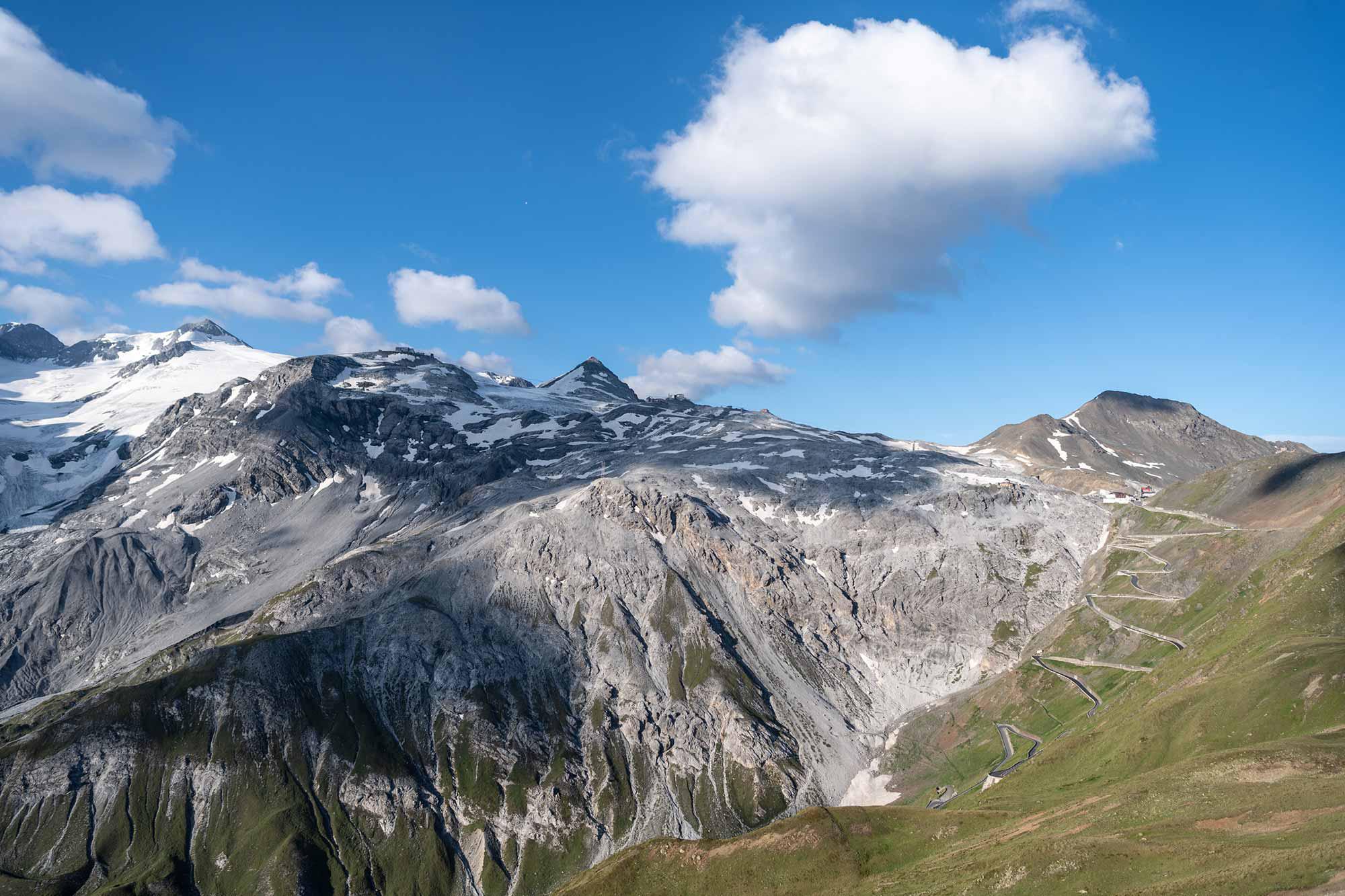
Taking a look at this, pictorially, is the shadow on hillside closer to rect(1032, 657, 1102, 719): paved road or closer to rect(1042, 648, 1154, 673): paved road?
rect(1042, 648, 1154, 673): paved road

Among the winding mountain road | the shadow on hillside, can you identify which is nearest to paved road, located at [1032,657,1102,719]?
the winding mountain road

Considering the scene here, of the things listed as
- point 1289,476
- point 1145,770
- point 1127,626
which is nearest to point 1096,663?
point 1127,626

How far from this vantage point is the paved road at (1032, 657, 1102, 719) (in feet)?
469

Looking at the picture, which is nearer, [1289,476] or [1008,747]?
[1008,747]

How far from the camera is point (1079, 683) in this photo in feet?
516

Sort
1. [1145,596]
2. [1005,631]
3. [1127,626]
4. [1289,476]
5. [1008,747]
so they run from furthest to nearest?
[1289,476] < [1005,631] < [1145,596] < [1127,626] < [1008,747]

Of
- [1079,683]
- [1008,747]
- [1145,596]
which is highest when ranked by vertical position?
[1145,596]

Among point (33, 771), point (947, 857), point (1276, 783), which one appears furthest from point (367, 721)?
point (1276, 783)

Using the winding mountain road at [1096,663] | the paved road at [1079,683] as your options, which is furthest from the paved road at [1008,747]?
the winding mountain road at [1096,663]

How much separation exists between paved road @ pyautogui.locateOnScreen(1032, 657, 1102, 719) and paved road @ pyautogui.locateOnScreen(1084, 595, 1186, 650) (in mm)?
15547

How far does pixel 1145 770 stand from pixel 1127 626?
81549 millimetres

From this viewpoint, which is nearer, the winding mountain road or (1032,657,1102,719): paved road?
(1032,657,1102,719): paved road

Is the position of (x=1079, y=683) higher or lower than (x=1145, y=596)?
lower

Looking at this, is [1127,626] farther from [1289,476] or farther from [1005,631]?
[1289,476]
